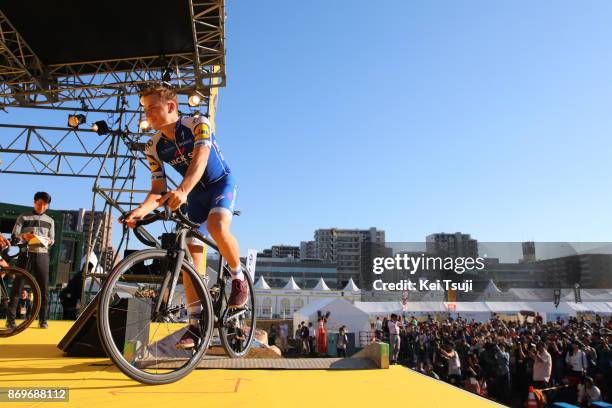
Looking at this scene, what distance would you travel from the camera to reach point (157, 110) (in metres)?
2.82

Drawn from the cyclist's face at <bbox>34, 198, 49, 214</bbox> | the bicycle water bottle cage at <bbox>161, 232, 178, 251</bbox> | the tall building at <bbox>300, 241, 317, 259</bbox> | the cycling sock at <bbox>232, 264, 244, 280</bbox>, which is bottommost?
the cycling sock at <bbox>232, 264, 244, 280</bbox>

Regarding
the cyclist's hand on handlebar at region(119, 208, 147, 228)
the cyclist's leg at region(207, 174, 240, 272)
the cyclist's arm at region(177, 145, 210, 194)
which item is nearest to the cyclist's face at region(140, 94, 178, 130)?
the cyclist's arm at region(177, 145, 210, 194)

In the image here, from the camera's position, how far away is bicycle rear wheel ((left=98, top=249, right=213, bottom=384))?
2.15 metres

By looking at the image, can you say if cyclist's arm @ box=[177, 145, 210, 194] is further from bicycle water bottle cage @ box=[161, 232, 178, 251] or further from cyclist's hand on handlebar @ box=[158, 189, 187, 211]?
bicycle water bottle cage @ box=[161, 232, 178, 251]

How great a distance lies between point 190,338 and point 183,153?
1.28m

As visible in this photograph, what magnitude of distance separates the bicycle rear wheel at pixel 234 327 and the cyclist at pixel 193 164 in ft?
1.23

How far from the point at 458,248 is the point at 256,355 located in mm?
133422

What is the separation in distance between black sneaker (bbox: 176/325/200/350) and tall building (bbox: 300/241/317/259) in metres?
171

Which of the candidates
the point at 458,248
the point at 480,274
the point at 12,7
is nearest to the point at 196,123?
the point at 12,7

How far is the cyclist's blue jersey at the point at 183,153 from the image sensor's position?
9.31ft

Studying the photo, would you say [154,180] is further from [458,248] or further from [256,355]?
[458,248]

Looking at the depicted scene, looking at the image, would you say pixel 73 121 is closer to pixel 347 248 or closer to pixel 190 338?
pixel 190 338

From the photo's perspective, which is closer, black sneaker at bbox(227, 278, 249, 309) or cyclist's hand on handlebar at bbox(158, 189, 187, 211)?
cyclist's hand on handlebar at bbox(158, 189, 187, 211)

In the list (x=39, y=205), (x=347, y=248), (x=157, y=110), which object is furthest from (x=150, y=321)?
(x=347, y=248)
